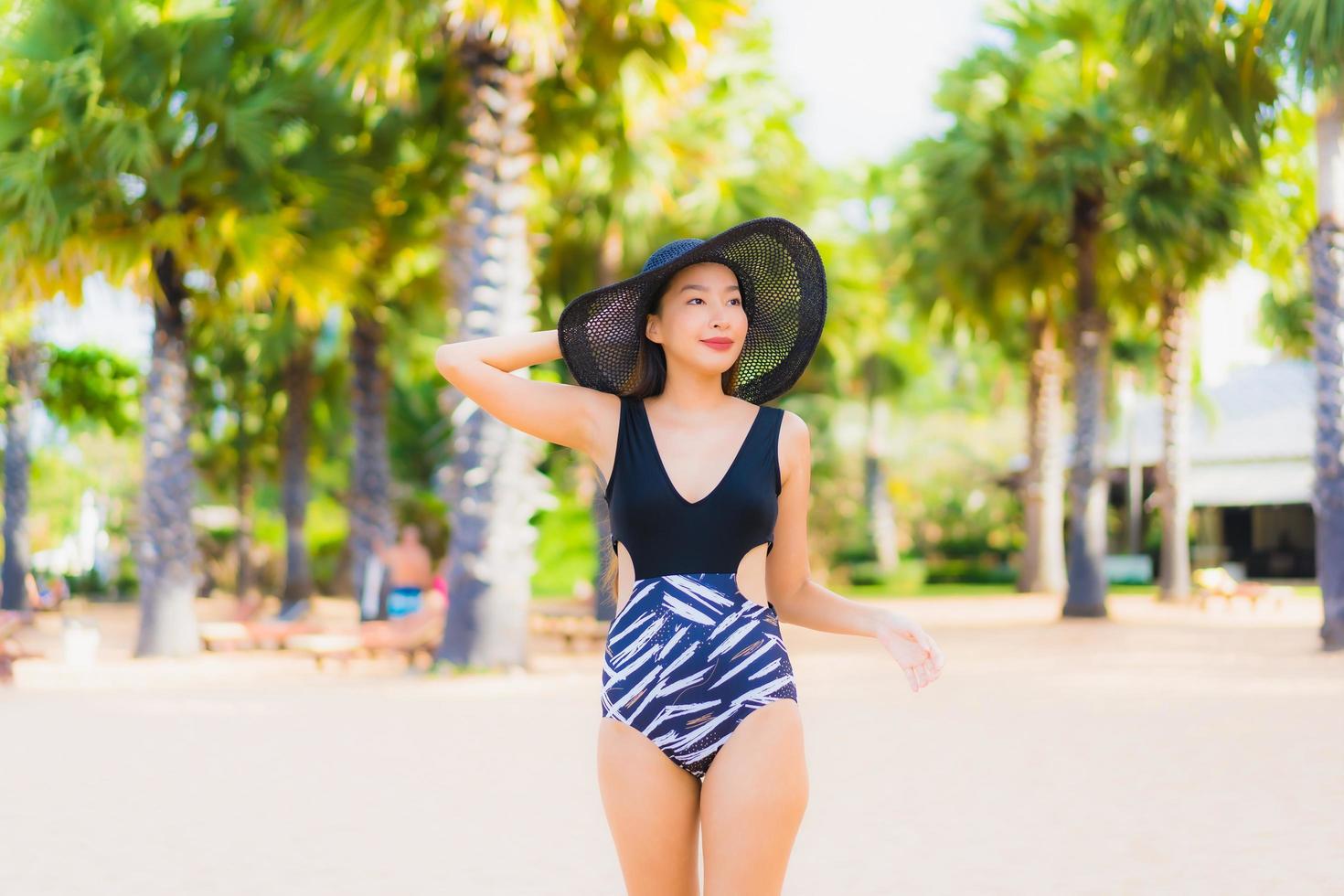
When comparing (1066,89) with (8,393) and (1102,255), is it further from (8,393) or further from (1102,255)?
(8,393)

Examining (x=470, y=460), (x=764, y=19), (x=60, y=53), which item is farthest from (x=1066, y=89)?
(x=60, y=53)

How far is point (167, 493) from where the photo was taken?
1587 cm

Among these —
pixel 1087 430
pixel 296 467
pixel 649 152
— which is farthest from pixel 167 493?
pixel 1087 430

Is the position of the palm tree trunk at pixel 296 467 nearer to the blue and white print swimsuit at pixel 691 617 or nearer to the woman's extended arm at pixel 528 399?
the woman's extended arm at pixel 528 399

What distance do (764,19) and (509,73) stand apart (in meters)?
8.98

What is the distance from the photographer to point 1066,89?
1969 centimetres

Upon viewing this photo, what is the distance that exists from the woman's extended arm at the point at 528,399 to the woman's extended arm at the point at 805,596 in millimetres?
345

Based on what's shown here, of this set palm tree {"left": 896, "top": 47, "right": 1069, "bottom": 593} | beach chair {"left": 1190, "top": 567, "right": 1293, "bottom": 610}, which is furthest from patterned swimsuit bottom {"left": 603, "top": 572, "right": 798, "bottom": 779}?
beach chair {"left": 1190, "top": 567, "right": 1293, "bottom": 610}

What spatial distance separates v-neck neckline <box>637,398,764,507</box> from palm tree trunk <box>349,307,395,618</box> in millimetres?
17976

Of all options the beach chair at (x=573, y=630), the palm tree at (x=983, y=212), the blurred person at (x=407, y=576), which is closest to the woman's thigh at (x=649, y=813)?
the blurred person at (x=407, y=576)

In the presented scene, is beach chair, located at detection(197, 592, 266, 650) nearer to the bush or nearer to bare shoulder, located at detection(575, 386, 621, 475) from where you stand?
bare shoulder, located at detection(575, 386, 621, 475)

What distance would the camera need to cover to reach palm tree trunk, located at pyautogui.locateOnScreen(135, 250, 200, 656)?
15.7m

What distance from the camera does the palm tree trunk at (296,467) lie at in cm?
2480

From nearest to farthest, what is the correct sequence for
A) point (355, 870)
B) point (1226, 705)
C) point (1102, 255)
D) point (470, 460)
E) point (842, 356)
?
point (355, 870)
point (1226, 705)
point (470, 460)
point (1102, 255)
point (842, 356)
